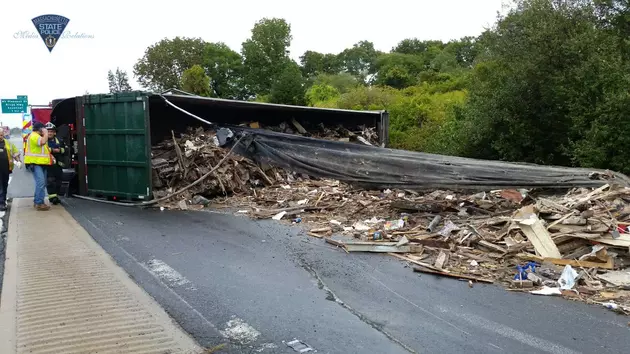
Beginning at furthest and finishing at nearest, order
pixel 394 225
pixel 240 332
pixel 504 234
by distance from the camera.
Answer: pixel 394 225, pixel 504 234, pixel 240 332

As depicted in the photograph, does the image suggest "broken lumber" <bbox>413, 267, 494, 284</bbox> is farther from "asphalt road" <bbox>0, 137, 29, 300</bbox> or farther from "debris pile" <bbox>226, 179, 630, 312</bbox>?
"asphalt road" <bbox>0, 137, 29, 300</bbox>

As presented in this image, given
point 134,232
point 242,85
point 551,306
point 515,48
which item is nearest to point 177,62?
point 242,85

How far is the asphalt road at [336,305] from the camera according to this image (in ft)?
12.8

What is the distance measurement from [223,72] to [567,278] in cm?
6415

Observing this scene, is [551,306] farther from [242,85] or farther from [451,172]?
[242,85]

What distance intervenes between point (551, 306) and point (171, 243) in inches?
200

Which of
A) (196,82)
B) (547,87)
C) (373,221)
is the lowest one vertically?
(373,221)

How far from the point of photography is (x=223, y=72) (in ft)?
215

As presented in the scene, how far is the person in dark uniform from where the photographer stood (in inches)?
418

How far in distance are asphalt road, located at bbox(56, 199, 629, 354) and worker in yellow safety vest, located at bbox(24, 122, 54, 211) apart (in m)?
3.71

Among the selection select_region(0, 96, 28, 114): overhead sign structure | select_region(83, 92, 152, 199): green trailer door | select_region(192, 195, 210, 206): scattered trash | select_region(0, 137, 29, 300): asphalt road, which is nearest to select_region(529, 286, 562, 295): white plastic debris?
select_region(0, 137, 29, 300): asphalt road

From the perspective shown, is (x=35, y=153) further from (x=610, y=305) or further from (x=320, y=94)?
(x=320, y=94)

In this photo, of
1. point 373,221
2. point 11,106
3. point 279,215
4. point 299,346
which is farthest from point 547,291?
point 11,106

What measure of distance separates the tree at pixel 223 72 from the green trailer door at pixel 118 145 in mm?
52742
